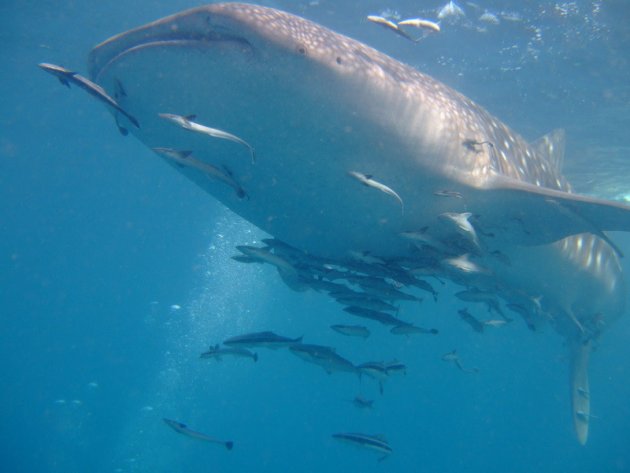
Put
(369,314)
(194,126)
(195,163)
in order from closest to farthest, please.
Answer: (194,126) < (195,163) < (369,314)

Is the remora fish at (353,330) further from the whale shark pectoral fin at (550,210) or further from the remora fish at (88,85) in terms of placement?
the remora fish at (88,85)

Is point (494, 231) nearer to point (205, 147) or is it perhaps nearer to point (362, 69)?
point (362, 69)

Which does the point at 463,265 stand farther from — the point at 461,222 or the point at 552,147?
the point at 552,147

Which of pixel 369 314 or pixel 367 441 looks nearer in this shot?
pixel 369 314

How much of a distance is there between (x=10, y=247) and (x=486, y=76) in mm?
83667

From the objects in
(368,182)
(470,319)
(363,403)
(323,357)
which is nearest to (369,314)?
(323,357)

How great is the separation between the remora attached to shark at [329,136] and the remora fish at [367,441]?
2698 millimetres

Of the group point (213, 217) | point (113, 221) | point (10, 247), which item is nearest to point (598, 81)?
point (213, 217)

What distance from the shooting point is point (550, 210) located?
4.42 metres

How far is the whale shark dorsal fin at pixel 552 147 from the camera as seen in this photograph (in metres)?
7.91

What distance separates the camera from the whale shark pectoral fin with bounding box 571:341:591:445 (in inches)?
384

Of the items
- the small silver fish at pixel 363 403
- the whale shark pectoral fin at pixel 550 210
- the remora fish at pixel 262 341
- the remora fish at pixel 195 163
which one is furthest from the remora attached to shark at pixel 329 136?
the small silver fish at pixel 363 403

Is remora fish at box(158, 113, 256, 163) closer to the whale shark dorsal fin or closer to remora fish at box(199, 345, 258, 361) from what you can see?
remora fish at box(199, 345, 258, 361)

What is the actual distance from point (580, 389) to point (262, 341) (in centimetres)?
850
